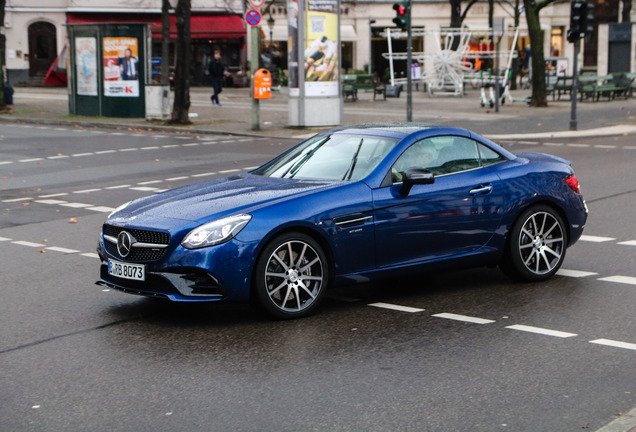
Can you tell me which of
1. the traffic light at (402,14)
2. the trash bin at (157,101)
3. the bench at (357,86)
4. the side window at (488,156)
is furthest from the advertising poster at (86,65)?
the side window at (488,156)

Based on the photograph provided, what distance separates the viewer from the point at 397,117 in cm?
3056

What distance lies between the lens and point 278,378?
5957 millimetres

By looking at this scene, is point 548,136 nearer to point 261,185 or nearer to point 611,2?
point 261,185

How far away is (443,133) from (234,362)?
318 cm

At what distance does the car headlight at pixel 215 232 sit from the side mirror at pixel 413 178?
4.48ft

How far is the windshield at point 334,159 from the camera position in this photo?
26.2 ft

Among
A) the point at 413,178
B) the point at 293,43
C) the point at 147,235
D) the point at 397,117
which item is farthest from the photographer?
the point at 397,117

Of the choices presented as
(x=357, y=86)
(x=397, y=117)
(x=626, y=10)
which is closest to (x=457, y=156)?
(x=397, y=117)

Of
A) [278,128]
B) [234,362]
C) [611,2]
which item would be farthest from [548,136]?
[611,2]

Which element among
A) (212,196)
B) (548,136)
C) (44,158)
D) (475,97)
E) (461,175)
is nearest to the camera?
(212,196)

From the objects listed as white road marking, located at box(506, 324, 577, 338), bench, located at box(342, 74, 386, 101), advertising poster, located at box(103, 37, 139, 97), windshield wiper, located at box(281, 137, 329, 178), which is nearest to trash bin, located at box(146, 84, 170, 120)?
advertising poster, located at box(103, 37, 139, 97)

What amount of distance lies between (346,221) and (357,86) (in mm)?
33689

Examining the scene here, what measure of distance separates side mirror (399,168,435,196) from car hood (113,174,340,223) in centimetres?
55

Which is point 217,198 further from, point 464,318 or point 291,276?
point 464,318
